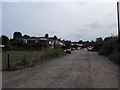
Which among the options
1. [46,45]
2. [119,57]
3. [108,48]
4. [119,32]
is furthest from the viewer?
[46,45]

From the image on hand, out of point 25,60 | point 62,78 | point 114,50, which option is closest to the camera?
point 62,78

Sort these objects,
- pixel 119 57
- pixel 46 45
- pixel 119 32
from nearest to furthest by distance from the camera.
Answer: pixel 119 57
pixel 119 32
pixel 46 45

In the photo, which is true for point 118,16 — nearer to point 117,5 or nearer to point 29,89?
point 117,5

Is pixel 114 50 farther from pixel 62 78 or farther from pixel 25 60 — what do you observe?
pixel 62 78

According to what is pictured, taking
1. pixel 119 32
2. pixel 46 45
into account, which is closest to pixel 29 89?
pixel 119 32

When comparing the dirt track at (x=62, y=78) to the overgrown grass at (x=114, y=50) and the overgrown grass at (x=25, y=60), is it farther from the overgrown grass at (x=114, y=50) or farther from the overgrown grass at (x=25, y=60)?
the overgrown grass at (x=114, y=50)

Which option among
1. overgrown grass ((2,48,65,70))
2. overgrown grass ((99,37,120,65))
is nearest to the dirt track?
overgrown grass ((2,48,65,70))

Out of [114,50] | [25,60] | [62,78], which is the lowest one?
[62,78]

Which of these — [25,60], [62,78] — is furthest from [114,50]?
[62,78]

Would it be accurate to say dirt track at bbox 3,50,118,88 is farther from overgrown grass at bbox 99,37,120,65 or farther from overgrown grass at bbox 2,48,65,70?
overgrown grass at bbox 99,37,120,65

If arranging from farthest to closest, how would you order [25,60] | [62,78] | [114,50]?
[114,50] → [25,60] → [62,78]

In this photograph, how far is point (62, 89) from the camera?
39.4ft

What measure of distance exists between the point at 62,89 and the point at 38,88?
115 cm

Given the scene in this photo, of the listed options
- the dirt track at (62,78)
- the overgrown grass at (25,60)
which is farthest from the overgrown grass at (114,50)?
the dirt track at (62,78)
